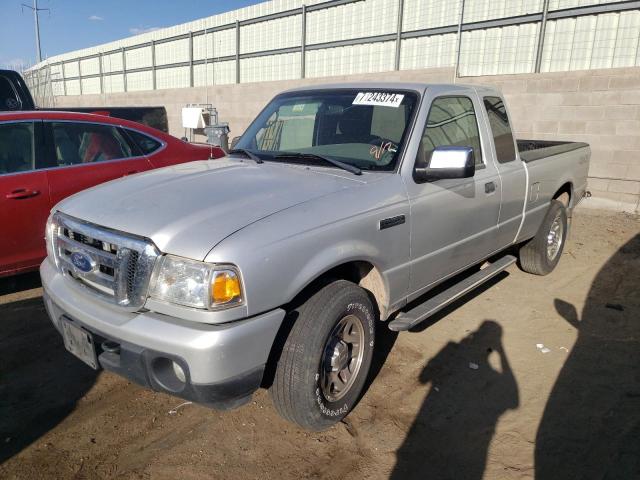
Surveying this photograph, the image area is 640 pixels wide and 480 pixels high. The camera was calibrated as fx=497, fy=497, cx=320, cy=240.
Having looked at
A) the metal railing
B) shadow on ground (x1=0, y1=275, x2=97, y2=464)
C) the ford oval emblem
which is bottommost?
shadow on ground (x1=0, y1=275, x2=97, y2=464)

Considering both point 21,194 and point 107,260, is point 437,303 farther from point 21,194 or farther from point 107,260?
point 21,194

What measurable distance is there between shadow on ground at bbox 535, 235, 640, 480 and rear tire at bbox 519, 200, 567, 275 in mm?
672

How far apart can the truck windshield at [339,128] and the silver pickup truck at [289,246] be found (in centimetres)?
1

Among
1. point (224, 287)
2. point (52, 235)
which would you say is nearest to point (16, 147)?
point (52, 235)

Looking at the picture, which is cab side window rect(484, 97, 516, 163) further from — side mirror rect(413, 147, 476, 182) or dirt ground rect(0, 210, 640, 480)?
dirt ground rect(0, 210, 640, 480)

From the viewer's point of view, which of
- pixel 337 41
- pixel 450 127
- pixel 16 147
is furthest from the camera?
pixel 337 41

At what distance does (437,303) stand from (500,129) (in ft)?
6.17

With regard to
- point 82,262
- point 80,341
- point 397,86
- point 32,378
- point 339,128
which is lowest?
point 32,378

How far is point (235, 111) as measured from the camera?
1575 centimetres

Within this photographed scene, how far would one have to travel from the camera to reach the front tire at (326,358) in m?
2.54

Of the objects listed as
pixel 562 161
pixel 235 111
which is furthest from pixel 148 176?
pixel 235 111

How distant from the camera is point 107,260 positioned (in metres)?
2.51

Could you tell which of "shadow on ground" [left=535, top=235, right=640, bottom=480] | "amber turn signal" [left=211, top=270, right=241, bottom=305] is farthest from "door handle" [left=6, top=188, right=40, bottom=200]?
"shadow on ground" [left=535, top=235, right=640, bottom=480]

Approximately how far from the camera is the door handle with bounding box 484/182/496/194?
13.0ft
